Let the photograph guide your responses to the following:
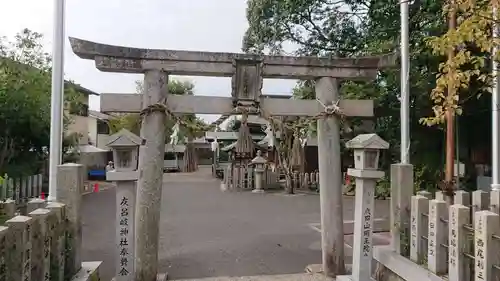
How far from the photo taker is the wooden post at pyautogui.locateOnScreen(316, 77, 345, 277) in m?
6.06

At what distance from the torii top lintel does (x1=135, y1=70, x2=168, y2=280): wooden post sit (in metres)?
0.24

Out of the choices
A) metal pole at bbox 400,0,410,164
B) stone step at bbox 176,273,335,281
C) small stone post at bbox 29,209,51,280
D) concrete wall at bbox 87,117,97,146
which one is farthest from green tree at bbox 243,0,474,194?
concrete wall at bbox 87,117,97,146

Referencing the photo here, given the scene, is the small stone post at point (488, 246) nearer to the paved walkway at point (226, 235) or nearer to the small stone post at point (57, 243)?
the paved walkway at point (226, 235)

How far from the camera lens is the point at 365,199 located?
5480mm

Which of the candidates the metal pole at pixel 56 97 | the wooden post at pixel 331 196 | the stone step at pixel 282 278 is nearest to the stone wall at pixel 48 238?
the metal pole at pixel 56 97

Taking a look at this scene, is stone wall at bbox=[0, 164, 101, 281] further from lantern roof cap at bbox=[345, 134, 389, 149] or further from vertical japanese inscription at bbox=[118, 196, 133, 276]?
lantern roof cap at bbox=[345, 134, 389, 149]

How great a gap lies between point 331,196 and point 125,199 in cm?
311

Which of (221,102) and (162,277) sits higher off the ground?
(221,102)

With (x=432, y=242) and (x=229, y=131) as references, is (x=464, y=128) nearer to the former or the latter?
(x=432, y=242)

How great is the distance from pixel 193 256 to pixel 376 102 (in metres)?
9.03

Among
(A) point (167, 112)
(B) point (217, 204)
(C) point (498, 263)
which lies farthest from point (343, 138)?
(C) point (498, 263)

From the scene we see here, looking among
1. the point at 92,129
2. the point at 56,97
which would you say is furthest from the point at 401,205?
the point at 92,129

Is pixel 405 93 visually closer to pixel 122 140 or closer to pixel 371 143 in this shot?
pixel 371 143

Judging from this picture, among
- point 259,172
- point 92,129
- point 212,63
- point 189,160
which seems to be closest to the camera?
point 212,63
